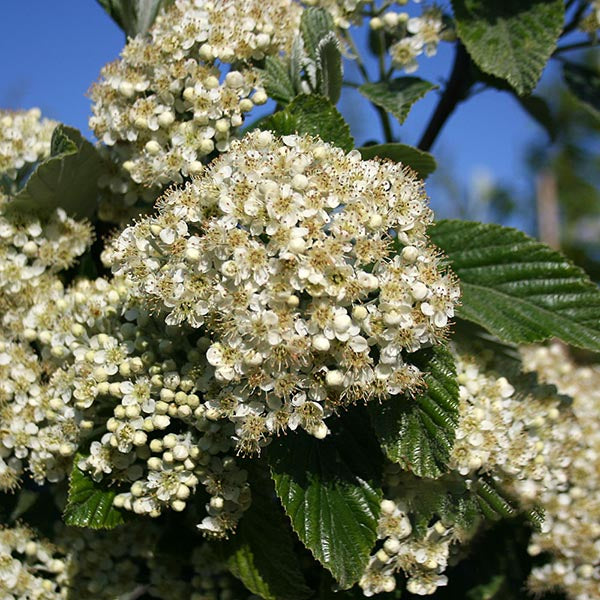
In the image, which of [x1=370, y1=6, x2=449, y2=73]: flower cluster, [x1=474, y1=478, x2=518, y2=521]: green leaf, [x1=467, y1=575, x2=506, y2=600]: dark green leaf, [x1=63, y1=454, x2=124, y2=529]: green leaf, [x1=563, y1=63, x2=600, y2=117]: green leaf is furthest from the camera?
[x1=563, y1=63, x2=600, y2=117]: green leaf

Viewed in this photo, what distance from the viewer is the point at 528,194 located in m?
9.96

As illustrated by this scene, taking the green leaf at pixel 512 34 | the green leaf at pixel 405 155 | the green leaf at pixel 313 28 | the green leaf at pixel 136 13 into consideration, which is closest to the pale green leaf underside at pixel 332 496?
the green leaf at pixel 405 155

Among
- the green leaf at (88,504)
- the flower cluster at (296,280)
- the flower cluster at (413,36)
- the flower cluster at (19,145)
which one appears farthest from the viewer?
the flower cluster at (413,36)

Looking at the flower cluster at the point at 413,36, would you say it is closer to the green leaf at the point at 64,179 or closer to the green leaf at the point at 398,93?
the green leaf at the point at 398,93

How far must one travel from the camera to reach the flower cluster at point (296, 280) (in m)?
1.25

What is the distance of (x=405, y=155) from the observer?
1.65m

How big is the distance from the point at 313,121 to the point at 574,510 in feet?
4.17

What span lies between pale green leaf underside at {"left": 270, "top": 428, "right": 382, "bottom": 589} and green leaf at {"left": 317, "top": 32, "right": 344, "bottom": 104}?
2.58ft

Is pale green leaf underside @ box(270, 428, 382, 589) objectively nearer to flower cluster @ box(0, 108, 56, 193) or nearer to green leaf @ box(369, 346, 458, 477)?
green leaf @ box(369, 346, 458, 477)

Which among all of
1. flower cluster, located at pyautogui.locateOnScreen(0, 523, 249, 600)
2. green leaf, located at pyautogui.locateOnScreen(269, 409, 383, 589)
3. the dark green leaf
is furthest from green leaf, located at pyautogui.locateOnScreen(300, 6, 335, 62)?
the dark green leaf

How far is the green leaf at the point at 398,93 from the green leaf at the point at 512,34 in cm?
15

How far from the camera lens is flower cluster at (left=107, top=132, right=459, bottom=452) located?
125cm

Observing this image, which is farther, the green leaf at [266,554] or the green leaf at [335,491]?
the green leaf at [266,554]

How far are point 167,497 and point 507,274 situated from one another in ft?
2.88
